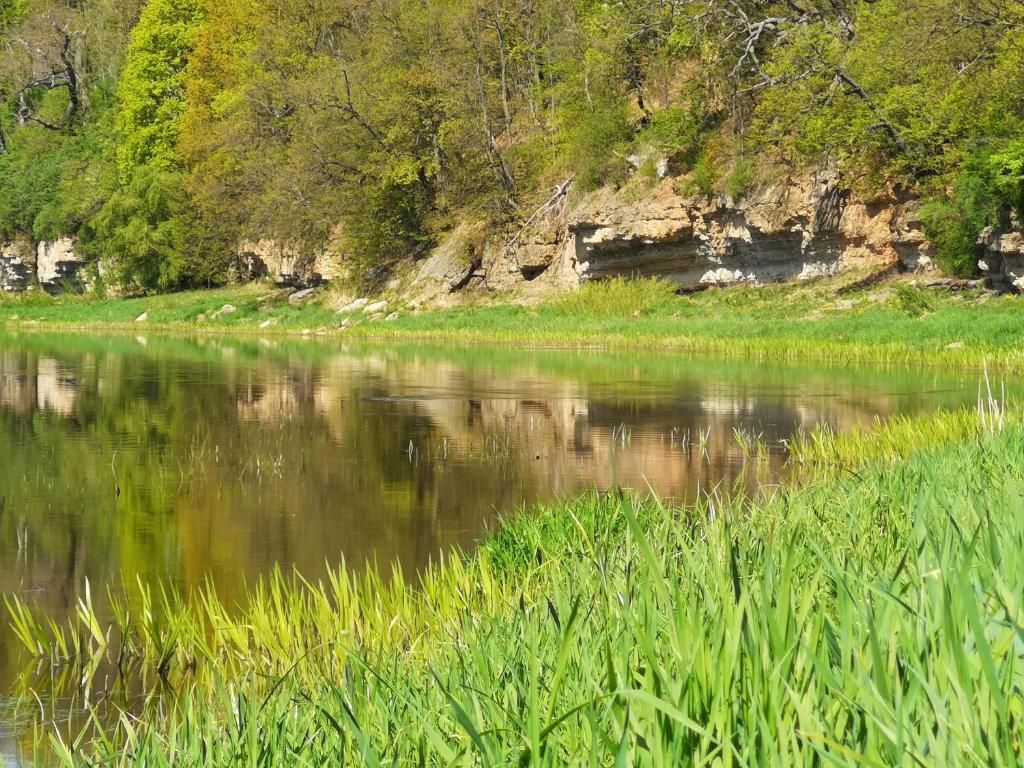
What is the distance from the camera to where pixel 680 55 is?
150 ft

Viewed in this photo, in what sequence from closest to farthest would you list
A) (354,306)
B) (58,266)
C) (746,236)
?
(746,236) → (354,306) → (58,266)

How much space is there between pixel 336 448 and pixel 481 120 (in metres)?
37.7

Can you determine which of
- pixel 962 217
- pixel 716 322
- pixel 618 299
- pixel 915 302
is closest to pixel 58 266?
pixel 618 299

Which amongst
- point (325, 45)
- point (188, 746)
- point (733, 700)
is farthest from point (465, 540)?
point (325, 45)

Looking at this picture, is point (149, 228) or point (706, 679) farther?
point (149, 228)

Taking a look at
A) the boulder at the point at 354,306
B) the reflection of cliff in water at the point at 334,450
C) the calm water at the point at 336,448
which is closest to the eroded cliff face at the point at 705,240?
the boulder at the point at 354,306

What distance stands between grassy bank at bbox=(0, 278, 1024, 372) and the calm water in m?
2.72

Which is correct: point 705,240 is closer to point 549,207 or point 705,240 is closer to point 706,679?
point 549,207

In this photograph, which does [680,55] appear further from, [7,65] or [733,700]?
[7,65]

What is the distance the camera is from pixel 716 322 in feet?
123

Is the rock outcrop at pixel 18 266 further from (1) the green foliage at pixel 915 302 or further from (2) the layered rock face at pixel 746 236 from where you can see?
(1) the green foliage at pixel 915 302

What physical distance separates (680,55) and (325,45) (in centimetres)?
2511

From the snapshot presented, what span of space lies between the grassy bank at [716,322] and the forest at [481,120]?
3.04 meters

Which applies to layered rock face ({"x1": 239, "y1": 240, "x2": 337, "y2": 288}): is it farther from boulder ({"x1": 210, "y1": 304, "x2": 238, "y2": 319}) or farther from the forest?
boulder ({"x1": 210, "y1": 304, "x2": 238, "y2": 319})
